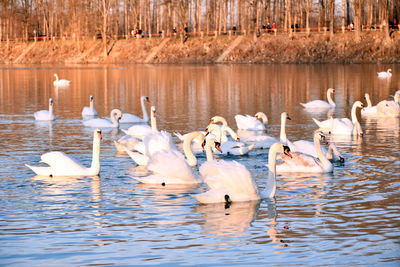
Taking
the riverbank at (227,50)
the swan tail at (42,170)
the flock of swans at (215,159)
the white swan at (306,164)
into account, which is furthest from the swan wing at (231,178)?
the riverbank at (227,50)

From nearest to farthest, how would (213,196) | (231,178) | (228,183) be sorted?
(231,178) < (228,183) < (213,196)

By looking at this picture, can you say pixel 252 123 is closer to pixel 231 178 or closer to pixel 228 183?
pixel 228 183

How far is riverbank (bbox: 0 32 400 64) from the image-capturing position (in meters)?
76.8

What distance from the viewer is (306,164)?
1482 centimetres

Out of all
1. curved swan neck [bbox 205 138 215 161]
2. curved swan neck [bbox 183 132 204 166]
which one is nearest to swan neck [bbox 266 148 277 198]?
curved swan neck [bbox 205 138 215 161]

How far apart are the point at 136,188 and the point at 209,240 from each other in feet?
13.1

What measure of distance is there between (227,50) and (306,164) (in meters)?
74.4

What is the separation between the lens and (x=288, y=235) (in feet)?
32.3

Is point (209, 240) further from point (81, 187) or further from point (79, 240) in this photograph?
point (81, 187)

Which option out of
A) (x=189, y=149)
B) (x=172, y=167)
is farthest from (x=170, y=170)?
(x=189, y=149)

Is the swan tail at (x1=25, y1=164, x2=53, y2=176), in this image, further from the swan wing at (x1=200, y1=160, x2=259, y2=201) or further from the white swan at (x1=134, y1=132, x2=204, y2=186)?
the swan wing at (x1=200, y1=160, x2=259, y2=201)

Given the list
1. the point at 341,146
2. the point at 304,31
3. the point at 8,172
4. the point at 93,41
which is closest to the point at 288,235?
the point at 8,172

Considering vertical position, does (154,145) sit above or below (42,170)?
above

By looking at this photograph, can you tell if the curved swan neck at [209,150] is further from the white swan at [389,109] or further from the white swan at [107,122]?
the white swan at [389,109]
